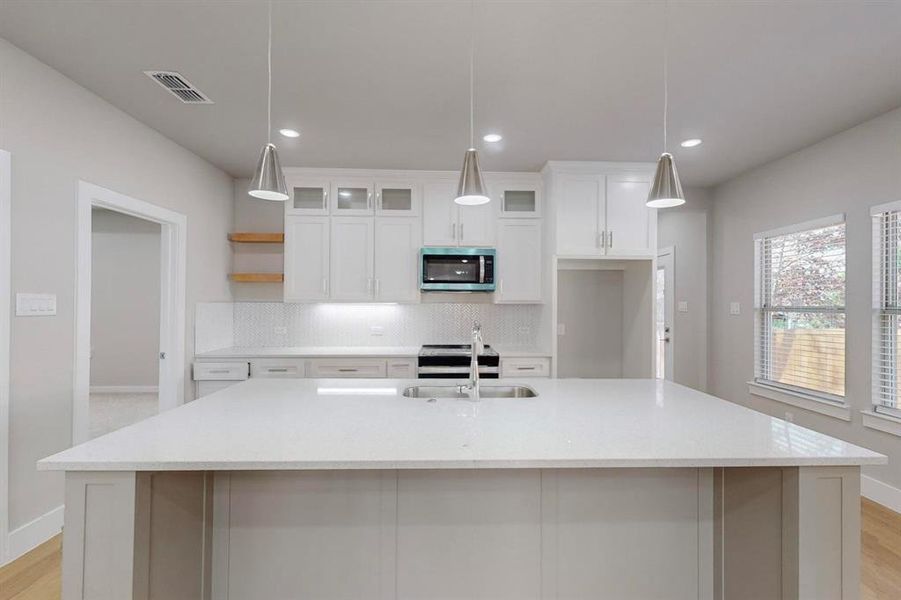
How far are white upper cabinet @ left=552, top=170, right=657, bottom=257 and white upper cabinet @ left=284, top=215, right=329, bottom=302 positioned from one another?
2.15 metres

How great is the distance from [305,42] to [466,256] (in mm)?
2272

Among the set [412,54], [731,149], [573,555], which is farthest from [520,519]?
[731,149]

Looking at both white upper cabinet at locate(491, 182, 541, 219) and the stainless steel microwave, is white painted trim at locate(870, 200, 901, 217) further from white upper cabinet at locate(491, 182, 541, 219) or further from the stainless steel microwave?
the stainless steel microwave

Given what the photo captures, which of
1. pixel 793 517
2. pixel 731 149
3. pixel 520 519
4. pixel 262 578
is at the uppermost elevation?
pixel 731 149

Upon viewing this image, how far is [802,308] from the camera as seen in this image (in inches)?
141

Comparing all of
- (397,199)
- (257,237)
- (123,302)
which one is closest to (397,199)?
(397,199)

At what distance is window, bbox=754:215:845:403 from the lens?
3.31m

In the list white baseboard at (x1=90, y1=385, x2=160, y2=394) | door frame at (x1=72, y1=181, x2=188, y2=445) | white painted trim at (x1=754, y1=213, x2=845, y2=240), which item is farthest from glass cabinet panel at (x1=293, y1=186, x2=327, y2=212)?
white painted trim at (x1=754, y1=213, x2=845, y2=240)

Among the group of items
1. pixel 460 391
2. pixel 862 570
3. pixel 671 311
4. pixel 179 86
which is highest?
pixel 179 86

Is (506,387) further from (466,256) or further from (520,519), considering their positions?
(466,256)

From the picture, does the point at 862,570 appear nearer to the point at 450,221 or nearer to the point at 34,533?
the point at 450,221

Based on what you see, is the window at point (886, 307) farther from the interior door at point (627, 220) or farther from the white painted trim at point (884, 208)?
the interior door at point (627, 220)

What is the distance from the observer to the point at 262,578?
1.63m

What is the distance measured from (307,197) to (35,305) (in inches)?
88.9
